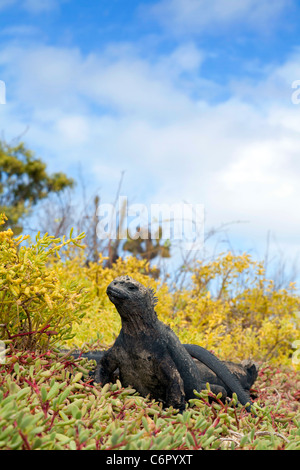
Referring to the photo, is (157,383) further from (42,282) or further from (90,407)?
(42,282)

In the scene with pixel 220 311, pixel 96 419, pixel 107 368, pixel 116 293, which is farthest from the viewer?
pixel 220 311

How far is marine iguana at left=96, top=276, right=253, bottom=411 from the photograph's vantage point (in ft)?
9.43

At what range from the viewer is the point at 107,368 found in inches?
119

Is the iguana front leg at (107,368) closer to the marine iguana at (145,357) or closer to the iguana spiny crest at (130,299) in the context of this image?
the marine iguana at (145,357)

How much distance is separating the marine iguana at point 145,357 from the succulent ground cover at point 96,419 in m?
0.11

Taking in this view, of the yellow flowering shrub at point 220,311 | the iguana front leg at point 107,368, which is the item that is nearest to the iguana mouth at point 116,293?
the iguana front leg at point 107,368

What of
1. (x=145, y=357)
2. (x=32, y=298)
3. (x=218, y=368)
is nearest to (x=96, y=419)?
(x=145, y=357)

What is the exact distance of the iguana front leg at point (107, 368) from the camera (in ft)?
9.84

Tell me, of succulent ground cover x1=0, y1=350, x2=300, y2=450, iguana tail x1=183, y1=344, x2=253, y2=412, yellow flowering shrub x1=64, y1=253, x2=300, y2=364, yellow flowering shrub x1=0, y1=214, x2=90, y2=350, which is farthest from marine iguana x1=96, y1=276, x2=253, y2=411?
yellow flowering shrub x1=64, y1=253, x2=300, y2=364

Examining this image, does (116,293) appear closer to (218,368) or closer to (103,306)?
(218,368)

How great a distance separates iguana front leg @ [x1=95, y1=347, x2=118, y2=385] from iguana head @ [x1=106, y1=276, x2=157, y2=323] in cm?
28

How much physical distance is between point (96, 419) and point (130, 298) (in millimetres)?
759

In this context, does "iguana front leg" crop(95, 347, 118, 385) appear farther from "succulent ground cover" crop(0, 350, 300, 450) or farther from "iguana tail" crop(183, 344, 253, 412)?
"iguana tail" crop(183, 344, 253, 412)
